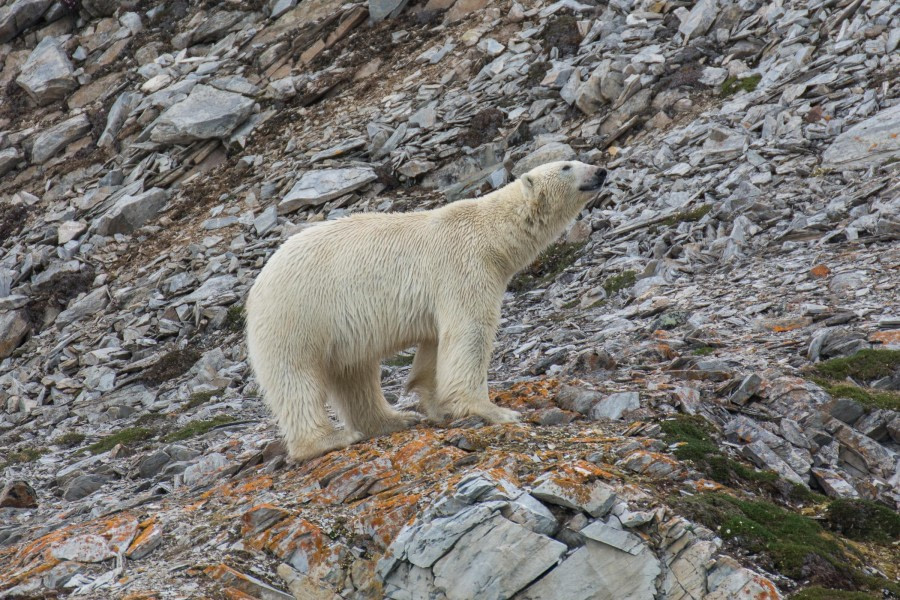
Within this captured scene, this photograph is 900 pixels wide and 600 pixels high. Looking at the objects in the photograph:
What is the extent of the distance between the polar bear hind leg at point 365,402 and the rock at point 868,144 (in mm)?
10609

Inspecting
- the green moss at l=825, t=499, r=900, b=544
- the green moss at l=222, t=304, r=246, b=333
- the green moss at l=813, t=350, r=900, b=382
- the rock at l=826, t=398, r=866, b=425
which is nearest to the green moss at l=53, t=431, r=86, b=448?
the green moss at l=222, t=304, r=246, b=333

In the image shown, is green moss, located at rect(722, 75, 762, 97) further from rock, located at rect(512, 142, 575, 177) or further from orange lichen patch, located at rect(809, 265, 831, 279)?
orange lichen patch, located at rect(809, 265, 831, 279)

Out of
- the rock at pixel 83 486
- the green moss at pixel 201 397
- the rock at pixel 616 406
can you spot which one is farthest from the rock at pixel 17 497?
the rock at pixel 616 406

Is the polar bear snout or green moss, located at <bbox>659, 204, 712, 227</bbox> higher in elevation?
the polar bear snout

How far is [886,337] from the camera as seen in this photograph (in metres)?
9.65

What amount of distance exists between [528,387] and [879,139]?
994 centimetres

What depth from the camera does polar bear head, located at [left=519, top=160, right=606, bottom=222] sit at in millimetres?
9516

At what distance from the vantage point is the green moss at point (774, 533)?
6074 millimetres

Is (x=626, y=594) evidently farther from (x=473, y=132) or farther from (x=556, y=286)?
(x=473, y=132)

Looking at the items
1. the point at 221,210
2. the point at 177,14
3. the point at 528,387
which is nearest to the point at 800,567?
the point at 528,387

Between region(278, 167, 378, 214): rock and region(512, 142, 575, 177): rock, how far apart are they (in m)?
4.60

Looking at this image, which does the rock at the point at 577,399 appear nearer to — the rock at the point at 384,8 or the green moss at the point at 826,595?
the green moss at the point at 826,595

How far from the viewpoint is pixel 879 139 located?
1549cm

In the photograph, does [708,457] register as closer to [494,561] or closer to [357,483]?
[494,561]
